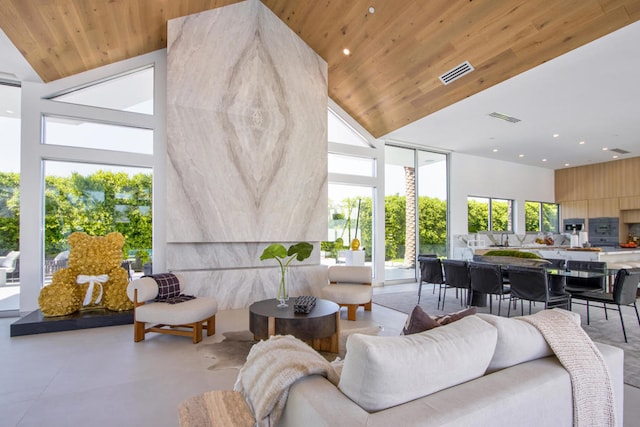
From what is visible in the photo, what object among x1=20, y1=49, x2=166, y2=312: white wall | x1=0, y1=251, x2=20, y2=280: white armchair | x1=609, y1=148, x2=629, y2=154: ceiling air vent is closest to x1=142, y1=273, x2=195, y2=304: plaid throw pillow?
x1=20, y1=49, x2=166, y2=312: white wall

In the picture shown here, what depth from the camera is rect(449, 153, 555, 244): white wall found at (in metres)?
8.55

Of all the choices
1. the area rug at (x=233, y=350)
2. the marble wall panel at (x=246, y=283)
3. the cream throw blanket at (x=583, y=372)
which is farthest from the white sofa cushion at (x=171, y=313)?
the cream throw blanket at (x=583, y=372)

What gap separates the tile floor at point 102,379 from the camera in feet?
7.45

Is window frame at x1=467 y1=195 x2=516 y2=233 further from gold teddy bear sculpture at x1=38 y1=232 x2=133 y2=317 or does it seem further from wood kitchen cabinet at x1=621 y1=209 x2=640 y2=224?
gold teddy bear sculpture at x1=38 y1=232 x2=133 y2=317

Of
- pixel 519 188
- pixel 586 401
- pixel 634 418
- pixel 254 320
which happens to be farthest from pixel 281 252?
pixel 519 188

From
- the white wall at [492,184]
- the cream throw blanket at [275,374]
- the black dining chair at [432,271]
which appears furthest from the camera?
the white wall at [492,184]

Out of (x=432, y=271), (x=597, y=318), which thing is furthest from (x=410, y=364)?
(x=597, y=318)

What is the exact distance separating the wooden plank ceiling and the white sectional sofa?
396 centimetres

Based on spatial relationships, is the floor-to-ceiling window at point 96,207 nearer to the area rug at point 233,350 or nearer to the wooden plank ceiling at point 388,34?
the wooden plank ceiling at point 388,34

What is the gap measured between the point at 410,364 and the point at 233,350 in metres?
2.72

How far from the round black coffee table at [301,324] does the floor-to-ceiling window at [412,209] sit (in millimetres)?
4332

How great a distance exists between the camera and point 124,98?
533cm

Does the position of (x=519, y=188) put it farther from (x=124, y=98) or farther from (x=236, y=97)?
(x=124, y=98)

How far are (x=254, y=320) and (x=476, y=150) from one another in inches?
285
